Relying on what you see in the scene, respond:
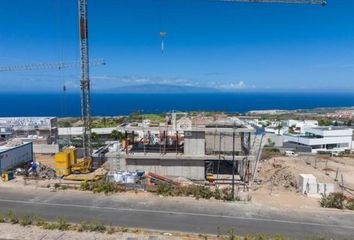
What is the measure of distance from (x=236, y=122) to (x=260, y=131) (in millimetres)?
5361

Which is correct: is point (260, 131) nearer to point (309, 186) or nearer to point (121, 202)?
point (309, 186)

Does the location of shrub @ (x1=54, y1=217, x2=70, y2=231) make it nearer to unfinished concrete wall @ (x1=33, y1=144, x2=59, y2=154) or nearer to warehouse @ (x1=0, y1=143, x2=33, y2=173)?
warehouse @ (x1=0, y1=143, x2=33, y2=173)

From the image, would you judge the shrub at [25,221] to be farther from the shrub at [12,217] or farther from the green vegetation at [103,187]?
the green vegetation at [103,187]

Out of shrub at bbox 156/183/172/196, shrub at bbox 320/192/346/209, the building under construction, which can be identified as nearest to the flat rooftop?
the building under construction

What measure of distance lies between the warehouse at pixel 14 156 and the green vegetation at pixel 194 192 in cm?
1657

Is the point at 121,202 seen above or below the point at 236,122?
below

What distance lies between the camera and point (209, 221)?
67.2 ft

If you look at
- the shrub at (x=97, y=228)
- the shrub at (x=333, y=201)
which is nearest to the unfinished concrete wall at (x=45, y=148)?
the shrub at (x=97, y=228)

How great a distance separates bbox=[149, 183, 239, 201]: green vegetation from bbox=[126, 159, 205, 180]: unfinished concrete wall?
A: 7595mm

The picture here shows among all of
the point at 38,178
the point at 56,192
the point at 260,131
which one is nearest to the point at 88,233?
the point at 56,192

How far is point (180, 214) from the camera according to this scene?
850 inches

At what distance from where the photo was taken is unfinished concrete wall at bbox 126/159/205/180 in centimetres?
3375

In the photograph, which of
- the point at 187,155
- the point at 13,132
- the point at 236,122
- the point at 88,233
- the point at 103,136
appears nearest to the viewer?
the point at 88,233

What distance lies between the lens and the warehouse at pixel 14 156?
33062 mm
